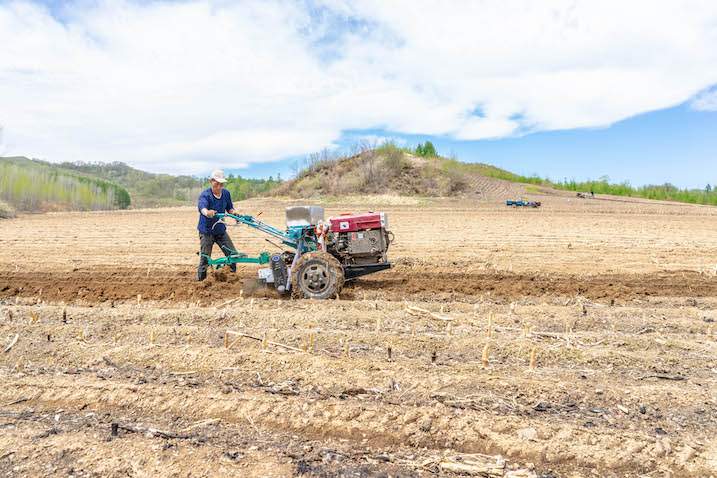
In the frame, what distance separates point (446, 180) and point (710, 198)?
760 inches

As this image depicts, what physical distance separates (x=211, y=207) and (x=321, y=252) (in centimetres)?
224

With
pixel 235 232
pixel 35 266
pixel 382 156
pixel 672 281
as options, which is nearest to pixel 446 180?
pixel 382 156

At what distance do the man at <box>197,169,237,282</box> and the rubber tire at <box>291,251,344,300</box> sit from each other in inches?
65.7

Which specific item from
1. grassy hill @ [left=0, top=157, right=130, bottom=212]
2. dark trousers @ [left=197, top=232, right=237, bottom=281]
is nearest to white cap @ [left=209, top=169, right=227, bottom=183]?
dark trousers @ [left=197, top=232, right=237, bottom=281]

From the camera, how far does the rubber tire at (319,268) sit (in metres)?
7.08

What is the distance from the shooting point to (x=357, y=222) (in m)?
7.46

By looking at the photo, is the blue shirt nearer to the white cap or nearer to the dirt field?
the white cap

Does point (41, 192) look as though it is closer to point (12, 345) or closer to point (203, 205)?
point (203, 205)

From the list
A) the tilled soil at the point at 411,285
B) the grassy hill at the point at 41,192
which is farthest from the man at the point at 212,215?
the grassy hill at the point at 41,192

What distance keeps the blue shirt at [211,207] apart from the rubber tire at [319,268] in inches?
65.8

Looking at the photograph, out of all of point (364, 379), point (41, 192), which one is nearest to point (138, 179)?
point (41, 192)

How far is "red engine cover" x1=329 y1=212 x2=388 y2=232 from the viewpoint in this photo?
7.46m

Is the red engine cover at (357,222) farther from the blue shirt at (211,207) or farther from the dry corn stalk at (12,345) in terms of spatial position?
the dry corn stalk at (12,345)

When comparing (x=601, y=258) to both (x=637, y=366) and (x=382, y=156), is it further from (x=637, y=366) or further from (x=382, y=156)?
(x=382, y=156)
